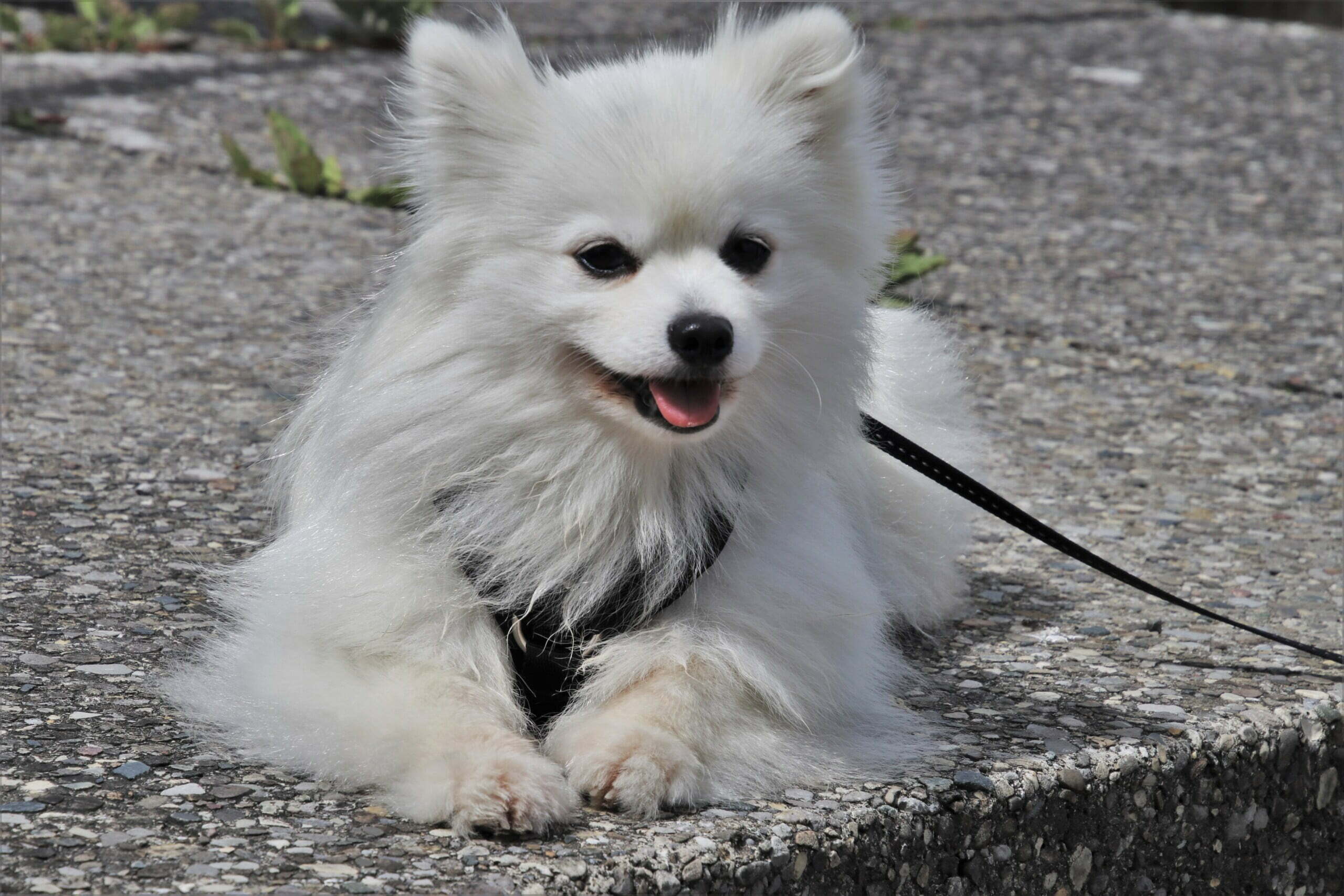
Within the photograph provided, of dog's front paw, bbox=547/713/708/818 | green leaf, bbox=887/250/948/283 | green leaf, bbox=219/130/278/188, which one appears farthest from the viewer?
green leaf, bbox=219/130/278/188

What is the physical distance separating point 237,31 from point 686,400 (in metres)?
7.26

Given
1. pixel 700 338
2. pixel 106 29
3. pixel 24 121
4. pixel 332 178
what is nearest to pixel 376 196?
pixel 332 178

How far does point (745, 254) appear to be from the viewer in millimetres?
2730

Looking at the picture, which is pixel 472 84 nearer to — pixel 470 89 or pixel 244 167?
pixel 470 89

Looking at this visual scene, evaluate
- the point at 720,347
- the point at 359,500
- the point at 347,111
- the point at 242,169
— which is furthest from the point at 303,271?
the point at 720,347

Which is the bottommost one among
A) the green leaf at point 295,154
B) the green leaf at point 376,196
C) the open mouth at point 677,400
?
the green leaf at point 376,196

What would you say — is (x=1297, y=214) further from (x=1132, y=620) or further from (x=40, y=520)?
(x=40, y=520)

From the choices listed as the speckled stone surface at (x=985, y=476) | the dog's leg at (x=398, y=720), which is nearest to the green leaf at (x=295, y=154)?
the speckled stone surface at (x=985, y=476)

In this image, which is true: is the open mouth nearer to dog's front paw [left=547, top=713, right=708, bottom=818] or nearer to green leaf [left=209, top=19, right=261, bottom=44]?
dog's front paw [left=547, top=713, right=708, bottom=818]

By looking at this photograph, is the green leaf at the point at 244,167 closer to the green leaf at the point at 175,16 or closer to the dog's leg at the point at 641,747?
the green leaf at the point at 175,16

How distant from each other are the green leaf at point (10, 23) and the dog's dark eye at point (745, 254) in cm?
689

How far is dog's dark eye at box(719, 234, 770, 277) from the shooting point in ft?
8.89

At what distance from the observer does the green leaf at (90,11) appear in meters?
8.47

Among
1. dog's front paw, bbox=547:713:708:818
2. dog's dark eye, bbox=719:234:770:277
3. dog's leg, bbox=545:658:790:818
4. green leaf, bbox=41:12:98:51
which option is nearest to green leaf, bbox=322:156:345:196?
green leaf, bbox=41:12:98:51
